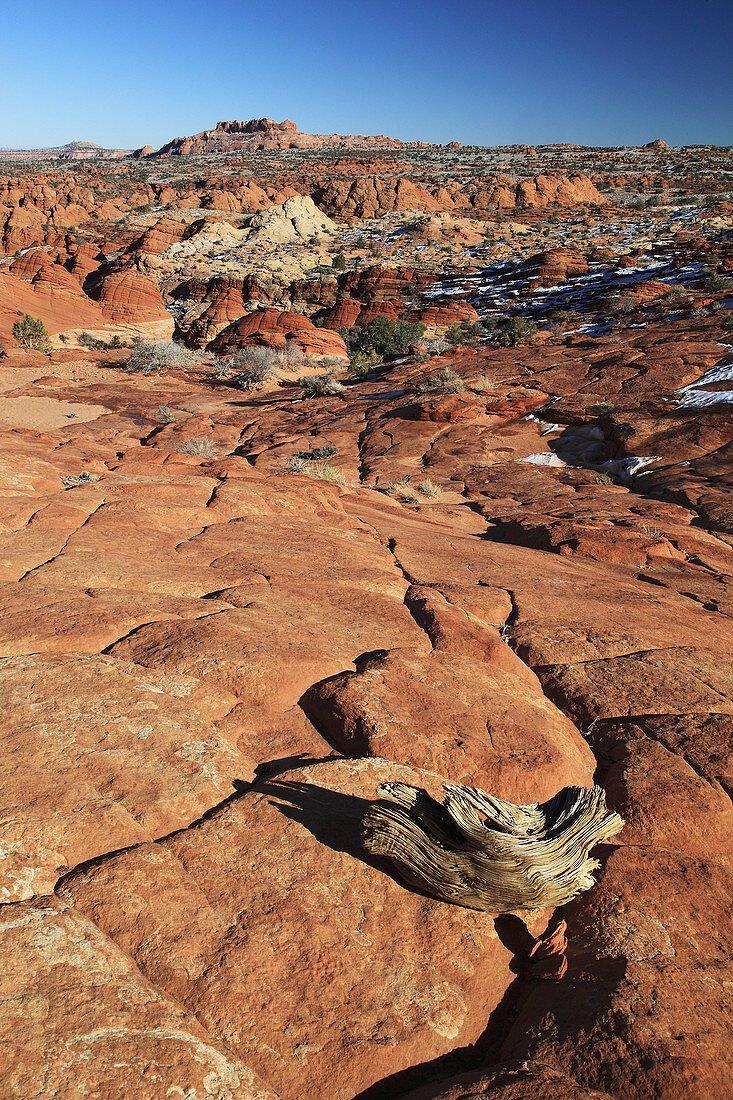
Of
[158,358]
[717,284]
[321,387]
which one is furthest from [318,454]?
[717,284]

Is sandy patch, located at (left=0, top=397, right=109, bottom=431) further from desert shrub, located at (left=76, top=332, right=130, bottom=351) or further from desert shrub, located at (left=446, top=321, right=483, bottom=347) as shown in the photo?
desert shrub, located at (left=446, top=321, right=483, bottom=347)

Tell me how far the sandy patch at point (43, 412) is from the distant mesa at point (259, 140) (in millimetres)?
141835

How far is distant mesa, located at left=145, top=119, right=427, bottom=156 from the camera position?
136 m

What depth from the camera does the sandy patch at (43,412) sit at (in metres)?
16.1

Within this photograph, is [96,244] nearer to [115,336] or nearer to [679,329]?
[115,336]

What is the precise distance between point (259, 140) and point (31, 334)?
451 feet

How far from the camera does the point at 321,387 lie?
69.5 feet

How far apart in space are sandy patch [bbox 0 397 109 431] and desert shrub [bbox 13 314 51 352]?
10207 mm

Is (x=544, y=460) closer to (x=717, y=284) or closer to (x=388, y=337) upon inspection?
(x=388, y=337)

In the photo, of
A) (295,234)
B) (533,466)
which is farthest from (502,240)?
(533,466)

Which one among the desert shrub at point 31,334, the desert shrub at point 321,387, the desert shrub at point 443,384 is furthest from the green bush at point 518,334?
the desert shrub at point 31,334

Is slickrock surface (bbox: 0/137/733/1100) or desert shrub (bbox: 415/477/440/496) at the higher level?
slickrock surface (bbox: 0/137/733/1100)

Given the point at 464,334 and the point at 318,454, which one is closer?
the point at 318,454

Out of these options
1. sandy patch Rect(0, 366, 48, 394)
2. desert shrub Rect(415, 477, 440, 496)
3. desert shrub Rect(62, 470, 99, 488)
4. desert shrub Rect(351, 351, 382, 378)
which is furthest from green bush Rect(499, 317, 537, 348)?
desert shrub Rect(62, 470, 99, 488)
